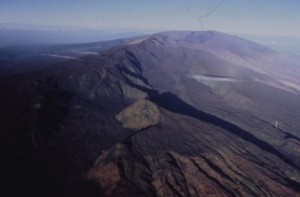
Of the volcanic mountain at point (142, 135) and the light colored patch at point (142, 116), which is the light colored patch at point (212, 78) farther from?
the light colored patch at point (142, 116)

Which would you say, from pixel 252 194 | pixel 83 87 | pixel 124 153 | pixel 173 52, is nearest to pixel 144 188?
pixel 124 153

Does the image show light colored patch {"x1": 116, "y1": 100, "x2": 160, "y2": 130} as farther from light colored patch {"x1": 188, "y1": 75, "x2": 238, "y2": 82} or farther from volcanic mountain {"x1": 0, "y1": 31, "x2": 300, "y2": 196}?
light colored patch {"x1": 188, "y1": 75, "x2": 238, "y2": 82}

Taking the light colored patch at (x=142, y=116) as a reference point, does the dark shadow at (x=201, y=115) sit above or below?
below

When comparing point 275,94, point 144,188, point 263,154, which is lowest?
point 275,94

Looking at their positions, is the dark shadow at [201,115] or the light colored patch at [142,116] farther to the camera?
the dark shadow at [201,115]

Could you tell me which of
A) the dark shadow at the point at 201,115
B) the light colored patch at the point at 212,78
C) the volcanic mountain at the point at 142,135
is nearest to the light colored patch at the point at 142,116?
the volcanic mountain at the point at 142,135

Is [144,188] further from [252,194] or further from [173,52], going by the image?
[173,52]

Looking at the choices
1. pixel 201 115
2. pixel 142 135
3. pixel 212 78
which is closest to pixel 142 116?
pixel 142 135

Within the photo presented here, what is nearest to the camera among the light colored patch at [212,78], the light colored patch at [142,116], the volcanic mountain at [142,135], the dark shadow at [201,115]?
the volcanic mountain at [142,135]

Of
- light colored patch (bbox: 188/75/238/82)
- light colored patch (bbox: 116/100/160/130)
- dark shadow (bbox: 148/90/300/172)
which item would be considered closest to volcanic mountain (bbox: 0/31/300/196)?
light colored patch (bbox: 116/100/160/130)
